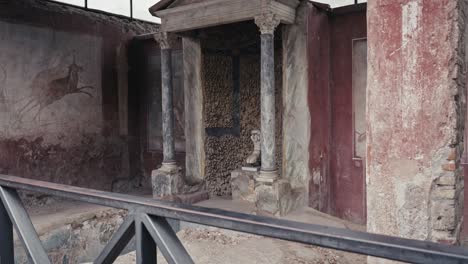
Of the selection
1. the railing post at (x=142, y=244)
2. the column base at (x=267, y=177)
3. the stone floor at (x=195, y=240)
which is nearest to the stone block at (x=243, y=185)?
the stone floor at (x=195, y=240)

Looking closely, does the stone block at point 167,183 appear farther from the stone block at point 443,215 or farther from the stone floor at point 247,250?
the stone block at point 443,215

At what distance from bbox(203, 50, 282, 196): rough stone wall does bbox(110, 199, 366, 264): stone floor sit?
72.9 inches

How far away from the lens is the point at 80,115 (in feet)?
25.3

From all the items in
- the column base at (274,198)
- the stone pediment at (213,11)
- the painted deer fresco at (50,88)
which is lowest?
the column base at (274,198)

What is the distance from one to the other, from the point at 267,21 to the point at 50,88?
430 cm

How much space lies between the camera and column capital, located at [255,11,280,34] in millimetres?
5316

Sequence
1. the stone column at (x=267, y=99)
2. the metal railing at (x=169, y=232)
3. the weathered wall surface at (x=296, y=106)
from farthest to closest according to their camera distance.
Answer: the weathered wall surface at (x=296, y=106)
the stone column at (x=267, y=99)
the metal railing at (x=169, y=232)

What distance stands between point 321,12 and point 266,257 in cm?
382

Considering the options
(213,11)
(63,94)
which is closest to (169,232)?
(213,11)

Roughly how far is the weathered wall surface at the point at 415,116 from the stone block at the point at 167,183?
4.23m

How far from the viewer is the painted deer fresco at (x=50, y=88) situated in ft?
22.7

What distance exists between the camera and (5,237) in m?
1.46

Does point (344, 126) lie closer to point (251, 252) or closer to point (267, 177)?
point (267, 177)

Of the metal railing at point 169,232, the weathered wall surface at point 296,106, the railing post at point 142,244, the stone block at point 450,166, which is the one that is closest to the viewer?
the metal railing at point 169,232
